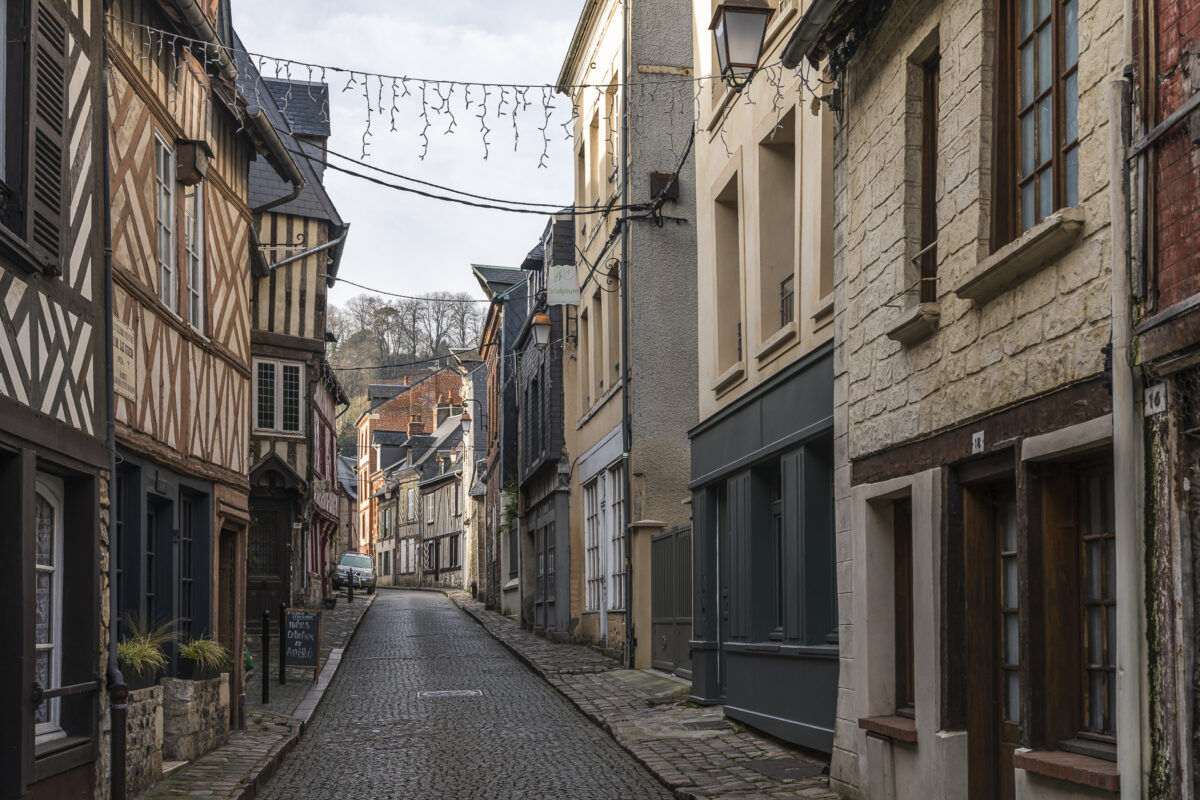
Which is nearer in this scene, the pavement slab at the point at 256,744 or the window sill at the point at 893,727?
the window sill at the point at 893,727

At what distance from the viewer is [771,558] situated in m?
11.7

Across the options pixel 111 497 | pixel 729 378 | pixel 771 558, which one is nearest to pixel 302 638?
pixel 729 378

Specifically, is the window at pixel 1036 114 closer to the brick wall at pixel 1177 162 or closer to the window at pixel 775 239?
the brick wall at pixel 1177 162

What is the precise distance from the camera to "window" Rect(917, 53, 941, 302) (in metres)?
7.82

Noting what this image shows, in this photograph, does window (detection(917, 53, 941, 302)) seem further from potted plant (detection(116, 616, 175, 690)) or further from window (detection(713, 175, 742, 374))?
potted plant (detection(116, 616, 175, 690))

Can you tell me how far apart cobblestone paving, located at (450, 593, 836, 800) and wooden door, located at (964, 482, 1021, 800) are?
176 cm

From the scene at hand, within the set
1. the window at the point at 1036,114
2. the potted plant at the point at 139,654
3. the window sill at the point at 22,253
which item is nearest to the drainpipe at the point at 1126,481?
the window at the point at 1036,114

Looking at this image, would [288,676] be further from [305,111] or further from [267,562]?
[305,111]

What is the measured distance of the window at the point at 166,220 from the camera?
10430 millimetres

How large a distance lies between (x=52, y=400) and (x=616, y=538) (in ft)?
42.5

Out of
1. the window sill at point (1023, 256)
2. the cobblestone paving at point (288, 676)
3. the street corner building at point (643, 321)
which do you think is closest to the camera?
the window sill at point (1023, 256)

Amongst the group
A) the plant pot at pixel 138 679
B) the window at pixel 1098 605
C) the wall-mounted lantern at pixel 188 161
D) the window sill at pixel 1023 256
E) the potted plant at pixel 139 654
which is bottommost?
the plant pot at pixel 138 679

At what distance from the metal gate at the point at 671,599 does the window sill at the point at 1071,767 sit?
927cm

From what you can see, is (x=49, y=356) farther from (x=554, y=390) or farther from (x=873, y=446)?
(x=554, y=390)
